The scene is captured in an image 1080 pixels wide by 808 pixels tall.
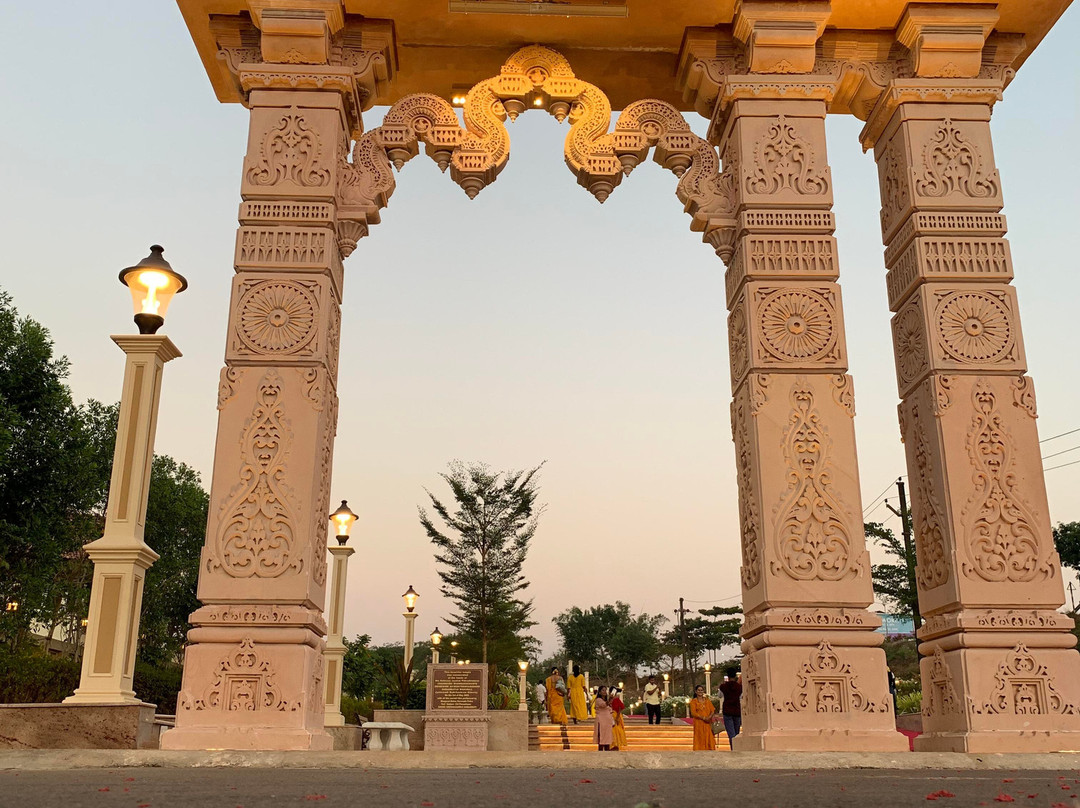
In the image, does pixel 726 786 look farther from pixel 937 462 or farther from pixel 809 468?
pixel 937 462

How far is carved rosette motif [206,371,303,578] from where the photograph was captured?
6.69 meters

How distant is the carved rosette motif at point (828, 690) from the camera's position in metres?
6.46

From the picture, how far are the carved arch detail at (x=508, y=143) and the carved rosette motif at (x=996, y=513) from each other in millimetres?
2421

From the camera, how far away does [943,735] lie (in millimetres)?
6637

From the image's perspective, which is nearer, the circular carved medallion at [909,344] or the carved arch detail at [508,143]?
the circular carved medallion at [909,344]

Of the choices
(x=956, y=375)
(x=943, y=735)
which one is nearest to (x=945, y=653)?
(x=943, y=735)

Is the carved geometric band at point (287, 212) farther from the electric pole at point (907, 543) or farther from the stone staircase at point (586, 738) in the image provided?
the electric pole at point (907, 543)

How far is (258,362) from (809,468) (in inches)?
165

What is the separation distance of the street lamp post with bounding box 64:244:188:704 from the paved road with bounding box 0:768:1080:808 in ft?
4.84

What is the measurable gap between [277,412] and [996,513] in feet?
17.4

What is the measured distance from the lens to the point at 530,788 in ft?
12.4

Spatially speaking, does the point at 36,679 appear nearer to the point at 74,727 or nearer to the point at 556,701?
the point at 556,701

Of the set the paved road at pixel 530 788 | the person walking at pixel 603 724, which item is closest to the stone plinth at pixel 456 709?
the person walking at pixel 603 724

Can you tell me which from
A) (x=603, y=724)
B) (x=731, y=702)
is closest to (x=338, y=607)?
(x=603, y=724)
